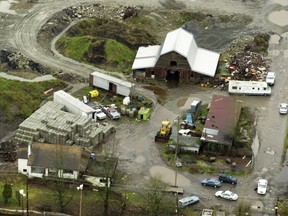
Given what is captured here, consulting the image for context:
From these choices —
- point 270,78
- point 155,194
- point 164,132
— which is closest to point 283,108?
point 270,78

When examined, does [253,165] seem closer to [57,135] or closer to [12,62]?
[57,135]

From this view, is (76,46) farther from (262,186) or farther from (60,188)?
(262,186)

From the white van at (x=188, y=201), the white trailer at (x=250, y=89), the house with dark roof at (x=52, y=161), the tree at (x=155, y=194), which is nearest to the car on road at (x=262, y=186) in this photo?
the white van at (x=188, y=201)

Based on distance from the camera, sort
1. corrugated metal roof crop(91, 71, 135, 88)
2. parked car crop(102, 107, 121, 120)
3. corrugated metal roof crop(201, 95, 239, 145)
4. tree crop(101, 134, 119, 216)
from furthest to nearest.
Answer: corrugated metal roof crop(91, 71, 135, 88), parked car crop(102, 107, 121, 120), corrugated metal roof crop(201, 95, 239, 145), tree crop(101, 134, 119, 216)

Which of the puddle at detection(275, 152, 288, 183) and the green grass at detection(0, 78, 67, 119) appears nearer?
the puddle at detection(275, 152, 288, 183)


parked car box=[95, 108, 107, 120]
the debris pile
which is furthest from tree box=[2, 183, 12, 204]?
the debris pile

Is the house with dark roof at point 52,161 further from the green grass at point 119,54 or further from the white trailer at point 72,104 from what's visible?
the green grass at point 119,54

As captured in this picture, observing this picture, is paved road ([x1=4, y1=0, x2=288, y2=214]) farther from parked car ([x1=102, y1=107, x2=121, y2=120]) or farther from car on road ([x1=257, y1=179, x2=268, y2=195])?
parked car ([x1=102, y1=107, x2=121, y2=120])
